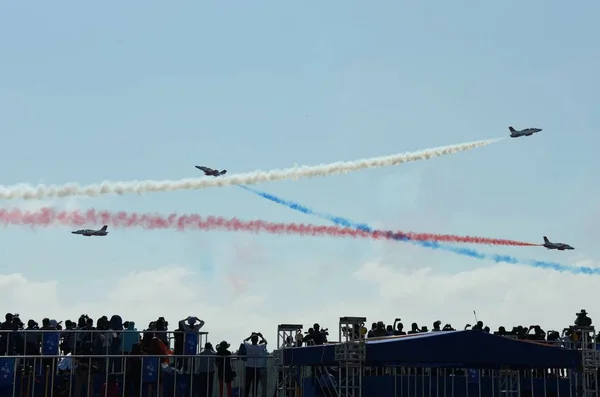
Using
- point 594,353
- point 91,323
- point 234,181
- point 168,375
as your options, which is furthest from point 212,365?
point 234,181

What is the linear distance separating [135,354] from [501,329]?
1121 cm

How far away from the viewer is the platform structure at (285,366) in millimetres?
24422

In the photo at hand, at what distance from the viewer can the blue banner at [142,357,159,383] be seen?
71.0 feet

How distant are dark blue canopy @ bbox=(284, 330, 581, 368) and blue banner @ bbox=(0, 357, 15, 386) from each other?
666cm

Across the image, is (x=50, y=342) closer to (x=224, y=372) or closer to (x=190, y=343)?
(x=190, y=343)

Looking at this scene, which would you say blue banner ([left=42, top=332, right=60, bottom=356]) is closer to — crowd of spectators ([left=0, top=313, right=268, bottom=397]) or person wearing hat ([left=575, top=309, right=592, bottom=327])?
Answer: crowd of spectators ([left=0, top=313, right=268, bottom=397])

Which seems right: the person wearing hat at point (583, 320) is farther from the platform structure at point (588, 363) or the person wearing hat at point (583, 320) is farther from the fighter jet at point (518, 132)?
the fighter jet at point (518, 132)

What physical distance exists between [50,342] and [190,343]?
135 inches

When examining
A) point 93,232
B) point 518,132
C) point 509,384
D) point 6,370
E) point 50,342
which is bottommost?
point 509,384

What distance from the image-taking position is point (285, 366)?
24484 millimetres

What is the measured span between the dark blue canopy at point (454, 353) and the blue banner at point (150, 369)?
3.69 metres

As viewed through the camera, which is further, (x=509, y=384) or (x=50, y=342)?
(x=509, y=384)

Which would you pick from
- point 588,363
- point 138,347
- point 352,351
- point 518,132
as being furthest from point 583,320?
point 518,132

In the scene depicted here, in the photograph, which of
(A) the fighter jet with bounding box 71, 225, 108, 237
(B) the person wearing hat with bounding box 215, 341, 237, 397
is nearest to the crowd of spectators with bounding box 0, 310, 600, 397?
(B) the person wearing hat with bounding box 215, 341, 237, 397
